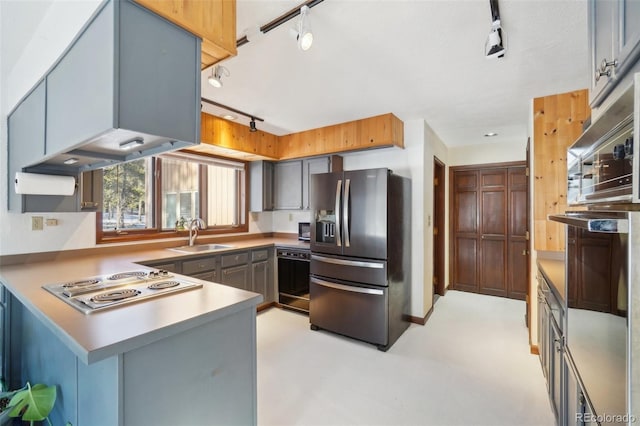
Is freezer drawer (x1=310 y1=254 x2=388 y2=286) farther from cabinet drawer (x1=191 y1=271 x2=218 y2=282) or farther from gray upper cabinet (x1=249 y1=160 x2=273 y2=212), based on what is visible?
gray upper cabinet (x1=249 y1=160 x2=273 y2=212)

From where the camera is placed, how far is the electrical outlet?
7.79 feet

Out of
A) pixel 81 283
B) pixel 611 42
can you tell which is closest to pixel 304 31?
pixel 611 42

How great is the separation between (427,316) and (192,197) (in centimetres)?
335

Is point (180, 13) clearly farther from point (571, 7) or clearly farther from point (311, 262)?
point (311, 262)

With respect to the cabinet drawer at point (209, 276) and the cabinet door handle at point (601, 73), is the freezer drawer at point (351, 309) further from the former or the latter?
the cabinet door handle at point (601, 73)

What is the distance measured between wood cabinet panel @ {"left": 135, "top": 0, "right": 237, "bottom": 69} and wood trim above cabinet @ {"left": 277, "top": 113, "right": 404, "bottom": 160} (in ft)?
7.12

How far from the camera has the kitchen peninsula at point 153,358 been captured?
3.31 ft

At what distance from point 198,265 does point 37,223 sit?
4.34 ft

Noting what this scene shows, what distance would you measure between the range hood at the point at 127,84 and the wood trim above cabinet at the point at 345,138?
2331mm

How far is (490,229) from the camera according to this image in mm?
4496

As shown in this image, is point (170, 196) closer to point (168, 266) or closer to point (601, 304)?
point (168, 266)

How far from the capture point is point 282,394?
212 cm

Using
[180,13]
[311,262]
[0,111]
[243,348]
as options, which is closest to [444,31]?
[180,13]

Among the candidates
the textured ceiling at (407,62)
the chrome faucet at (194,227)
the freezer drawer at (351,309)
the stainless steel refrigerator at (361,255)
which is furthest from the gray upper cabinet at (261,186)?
the freezer drawer at (351,309)
